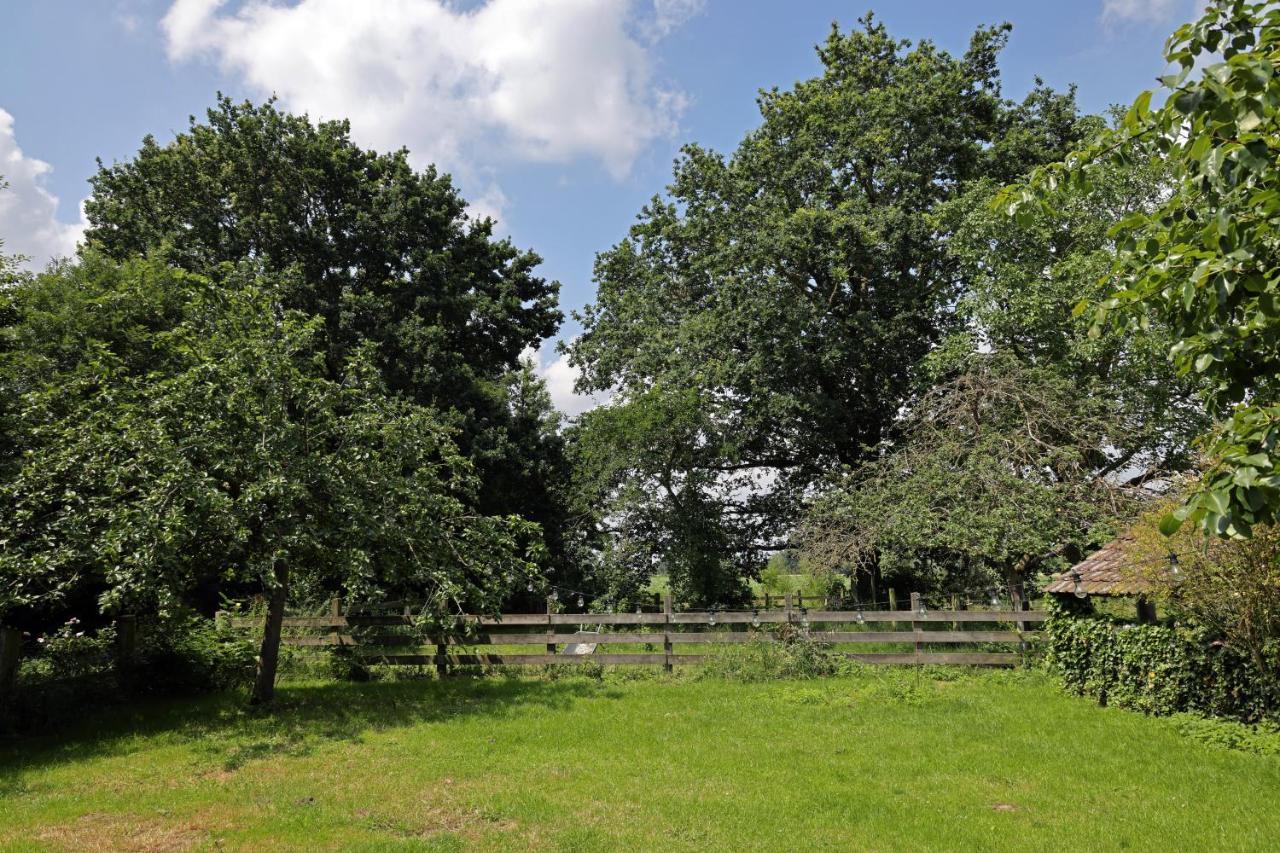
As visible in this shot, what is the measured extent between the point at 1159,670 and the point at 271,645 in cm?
1230

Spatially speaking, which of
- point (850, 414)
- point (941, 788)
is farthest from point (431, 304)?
point (941, 788)

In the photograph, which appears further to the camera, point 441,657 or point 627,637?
point 441,657

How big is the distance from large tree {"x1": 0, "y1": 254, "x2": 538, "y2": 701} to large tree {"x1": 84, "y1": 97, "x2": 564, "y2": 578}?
416 inches

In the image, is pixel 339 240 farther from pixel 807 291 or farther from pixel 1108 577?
pixel 1108 577

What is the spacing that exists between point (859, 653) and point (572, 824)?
8.70m

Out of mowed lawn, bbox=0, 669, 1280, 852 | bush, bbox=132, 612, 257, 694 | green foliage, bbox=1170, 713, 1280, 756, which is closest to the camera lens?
mowed lawn, bbox=0, 669, 1280, 852

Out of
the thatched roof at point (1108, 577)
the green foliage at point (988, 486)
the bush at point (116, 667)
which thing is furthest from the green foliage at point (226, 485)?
the thatched roof at point (1108, 577)

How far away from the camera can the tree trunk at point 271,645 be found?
35.9 feet

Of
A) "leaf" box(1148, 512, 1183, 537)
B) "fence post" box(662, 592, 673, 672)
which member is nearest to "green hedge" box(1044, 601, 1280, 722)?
"fence post" box(662, 592, 673, 672)

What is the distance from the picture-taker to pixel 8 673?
925 cm

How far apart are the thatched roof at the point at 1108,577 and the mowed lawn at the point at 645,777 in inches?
62.1

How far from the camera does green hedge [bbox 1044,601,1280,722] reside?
8.66m

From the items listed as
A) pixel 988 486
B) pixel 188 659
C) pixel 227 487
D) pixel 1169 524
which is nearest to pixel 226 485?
pixel 227 487

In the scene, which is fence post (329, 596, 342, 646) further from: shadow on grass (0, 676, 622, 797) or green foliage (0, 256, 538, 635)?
green foliage (0, 256, 538, 635)
